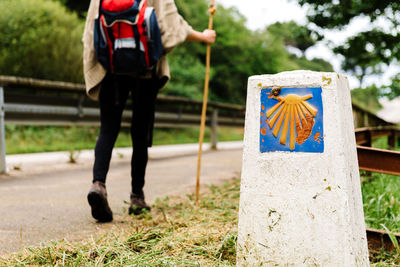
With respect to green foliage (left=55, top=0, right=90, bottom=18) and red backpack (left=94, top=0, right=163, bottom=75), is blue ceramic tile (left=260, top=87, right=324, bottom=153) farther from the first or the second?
green foliage (left=55, top=0, right=90, bottom=18)

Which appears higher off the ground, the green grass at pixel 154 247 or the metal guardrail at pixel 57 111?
the metal guardrail at pixel 57 111

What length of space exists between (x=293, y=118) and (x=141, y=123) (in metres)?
1.51

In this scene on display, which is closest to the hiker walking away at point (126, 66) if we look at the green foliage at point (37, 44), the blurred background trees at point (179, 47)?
the blurred background trees at point (179, 47)

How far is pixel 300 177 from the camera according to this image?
191cm

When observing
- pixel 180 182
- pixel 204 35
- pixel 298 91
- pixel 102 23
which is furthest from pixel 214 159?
pixel 298 91

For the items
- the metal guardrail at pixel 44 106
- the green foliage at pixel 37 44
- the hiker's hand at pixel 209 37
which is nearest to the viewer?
the hiker's hand at pixel 209 37

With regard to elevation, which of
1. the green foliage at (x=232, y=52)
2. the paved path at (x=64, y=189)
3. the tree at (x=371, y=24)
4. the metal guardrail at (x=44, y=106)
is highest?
the green foliage at (x=232, y=52)

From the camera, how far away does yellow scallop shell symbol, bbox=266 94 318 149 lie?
6.31 feet

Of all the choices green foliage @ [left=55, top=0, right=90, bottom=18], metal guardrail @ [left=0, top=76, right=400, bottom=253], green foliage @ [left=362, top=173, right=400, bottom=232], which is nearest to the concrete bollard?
metal guardrail @ [left=0, top=76, right=400, bottom=253]

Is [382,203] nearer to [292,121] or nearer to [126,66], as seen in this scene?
[292,121]

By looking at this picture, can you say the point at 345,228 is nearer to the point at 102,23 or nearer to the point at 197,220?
the point at 197,220

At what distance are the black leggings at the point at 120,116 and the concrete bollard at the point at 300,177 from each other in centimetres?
129

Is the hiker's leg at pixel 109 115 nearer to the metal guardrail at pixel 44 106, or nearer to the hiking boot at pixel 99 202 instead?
the hiking boot at pixel 99 202

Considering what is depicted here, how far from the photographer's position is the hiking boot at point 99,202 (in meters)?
2.84
